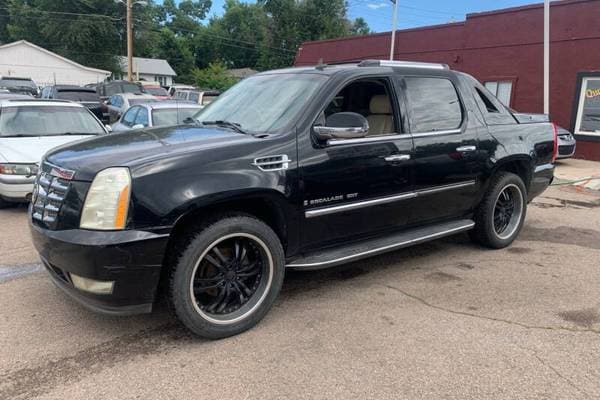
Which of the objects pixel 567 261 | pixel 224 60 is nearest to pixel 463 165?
pixel 567 261

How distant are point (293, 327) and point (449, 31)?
55.0 feet

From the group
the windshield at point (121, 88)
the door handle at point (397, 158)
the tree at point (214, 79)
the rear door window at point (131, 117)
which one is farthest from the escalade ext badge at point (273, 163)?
the tree at point (214, 79)

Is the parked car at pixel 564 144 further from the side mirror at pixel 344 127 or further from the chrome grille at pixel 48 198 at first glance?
the chrome grille at pixel 48 198

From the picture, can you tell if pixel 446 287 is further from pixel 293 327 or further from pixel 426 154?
pixel 293 327

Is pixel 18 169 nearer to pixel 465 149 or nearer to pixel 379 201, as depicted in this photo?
pixel 379 201

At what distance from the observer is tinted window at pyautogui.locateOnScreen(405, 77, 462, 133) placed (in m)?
4.52

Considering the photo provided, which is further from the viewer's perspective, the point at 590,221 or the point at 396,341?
the point at 590,221

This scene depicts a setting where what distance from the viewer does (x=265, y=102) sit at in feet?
13.9

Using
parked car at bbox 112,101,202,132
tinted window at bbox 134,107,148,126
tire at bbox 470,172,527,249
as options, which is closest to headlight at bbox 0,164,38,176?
parked car at bbox 112,101,202,132

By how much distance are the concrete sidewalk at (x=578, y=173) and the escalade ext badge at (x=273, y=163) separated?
8376 millimetres

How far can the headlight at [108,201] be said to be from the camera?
304cm

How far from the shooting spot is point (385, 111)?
4547mm

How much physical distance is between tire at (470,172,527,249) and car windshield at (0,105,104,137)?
20.5ft

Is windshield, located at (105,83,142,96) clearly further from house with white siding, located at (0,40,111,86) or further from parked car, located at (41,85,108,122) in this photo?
house with white siding, located at (0,40,111,86)
